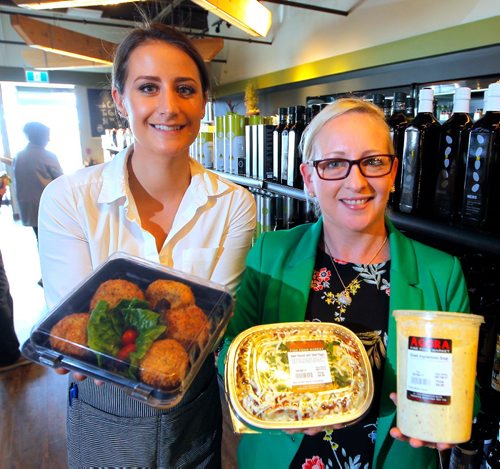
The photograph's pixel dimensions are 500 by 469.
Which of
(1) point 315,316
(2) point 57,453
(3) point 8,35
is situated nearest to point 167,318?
(1) point 315,316

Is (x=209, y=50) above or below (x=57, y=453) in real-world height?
above

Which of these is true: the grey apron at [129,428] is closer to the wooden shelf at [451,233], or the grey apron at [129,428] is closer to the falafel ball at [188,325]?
the falafel ball at [188,325]

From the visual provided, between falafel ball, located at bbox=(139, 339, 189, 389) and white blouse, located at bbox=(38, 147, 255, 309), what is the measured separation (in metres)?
0.44

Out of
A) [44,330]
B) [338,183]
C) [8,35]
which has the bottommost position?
[44,330]

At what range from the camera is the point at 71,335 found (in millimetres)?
887

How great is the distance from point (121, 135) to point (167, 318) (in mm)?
4975

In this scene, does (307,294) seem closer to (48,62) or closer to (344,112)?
(344,112)

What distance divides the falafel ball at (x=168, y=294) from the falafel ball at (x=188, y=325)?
0.6 inches

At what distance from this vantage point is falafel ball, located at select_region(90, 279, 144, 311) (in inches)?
35.8

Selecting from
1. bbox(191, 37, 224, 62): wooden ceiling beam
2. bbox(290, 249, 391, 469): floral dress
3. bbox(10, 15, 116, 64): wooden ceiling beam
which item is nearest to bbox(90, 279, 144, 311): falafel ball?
bbox(290, 249, 391, 469): floral dress

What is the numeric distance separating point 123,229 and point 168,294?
1.39ft

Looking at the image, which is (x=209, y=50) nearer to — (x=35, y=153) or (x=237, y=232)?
(x=35, y=153)

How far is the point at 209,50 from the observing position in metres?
5.29

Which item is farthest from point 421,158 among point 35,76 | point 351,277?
point 35,76
